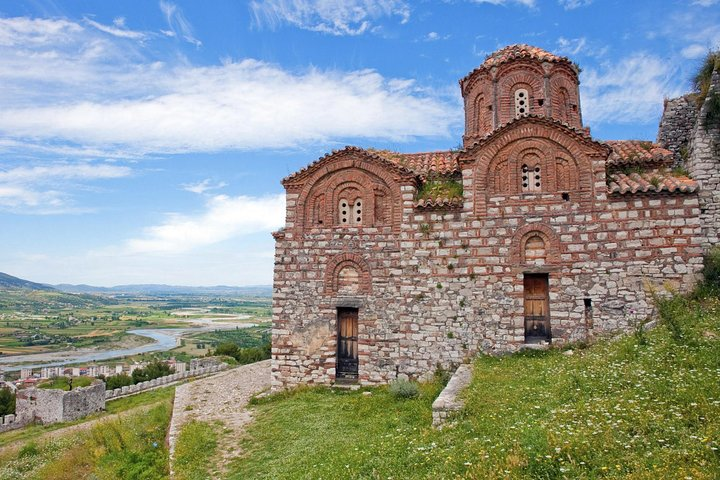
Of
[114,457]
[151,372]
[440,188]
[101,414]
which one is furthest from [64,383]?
[440,188]

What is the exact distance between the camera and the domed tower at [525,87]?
15992 millimetres

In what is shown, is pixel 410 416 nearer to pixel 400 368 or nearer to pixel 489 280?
pixel 400 368

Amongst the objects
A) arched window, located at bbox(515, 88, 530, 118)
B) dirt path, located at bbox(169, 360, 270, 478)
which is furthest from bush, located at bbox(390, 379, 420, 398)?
arched window, located at bbox(515, 88, 530, 118)

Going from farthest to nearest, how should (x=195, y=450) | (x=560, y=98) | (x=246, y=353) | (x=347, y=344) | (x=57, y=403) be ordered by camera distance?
(x=246, y=353) → (x=57, y=403) → (x=560, y=98) → (x=347, y=344) → (x=195, y=450)

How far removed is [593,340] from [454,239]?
458 centimetres

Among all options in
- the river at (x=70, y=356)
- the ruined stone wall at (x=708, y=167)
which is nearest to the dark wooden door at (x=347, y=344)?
the ruined stone wall at (x=708, y=167)

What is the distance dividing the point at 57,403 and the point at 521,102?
29.8 meters

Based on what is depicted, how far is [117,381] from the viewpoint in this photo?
3606 centimetres

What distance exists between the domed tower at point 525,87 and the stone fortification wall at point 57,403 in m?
26.6

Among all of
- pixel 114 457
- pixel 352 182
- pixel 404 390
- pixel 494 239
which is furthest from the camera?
pixel 352 182

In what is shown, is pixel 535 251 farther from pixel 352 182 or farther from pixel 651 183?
pixel 352 182

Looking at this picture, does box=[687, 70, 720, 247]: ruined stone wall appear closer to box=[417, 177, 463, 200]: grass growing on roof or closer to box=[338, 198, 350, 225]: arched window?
box=[417, 177, 463, 200]: grass growing on roof

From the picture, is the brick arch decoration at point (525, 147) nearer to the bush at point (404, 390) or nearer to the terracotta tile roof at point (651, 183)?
the terracotta tile roof at point (651, 183)

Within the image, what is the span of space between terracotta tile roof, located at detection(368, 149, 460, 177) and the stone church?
0.40 ft
